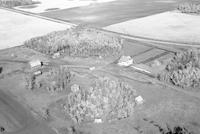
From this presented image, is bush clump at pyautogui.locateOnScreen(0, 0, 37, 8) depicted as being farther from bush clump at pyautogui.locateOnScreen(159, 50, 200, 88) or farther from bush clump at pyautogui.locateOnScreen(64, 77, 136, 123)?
bush clump at pyautogui.locateOnScreen(64, 77, 136, 123)

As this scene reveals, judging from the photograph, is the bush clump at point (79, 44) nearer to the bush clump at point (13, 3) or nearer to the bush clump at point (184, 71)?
the bush clump at point (184, 71)

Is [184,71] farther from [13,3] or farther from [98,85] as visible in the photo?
[13,3]

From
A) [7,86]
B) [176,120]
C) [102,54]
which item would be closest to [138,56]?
[102,54]

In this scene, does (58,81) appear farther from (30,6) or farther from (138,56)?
(30,6)

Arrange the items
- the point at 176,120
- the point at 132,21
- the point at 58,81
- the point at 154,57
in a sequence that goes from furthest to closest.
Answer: the point at 132,21 < the point at 154,57 < the point at 58,81 < the point at 176,120

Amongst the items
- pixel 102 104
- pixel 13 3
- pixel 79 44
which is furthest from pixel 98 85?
pixel 13 3

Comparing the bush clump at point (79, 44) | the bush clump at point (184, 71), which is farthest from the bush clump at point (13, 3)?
the bush clump at point (184, 71)
